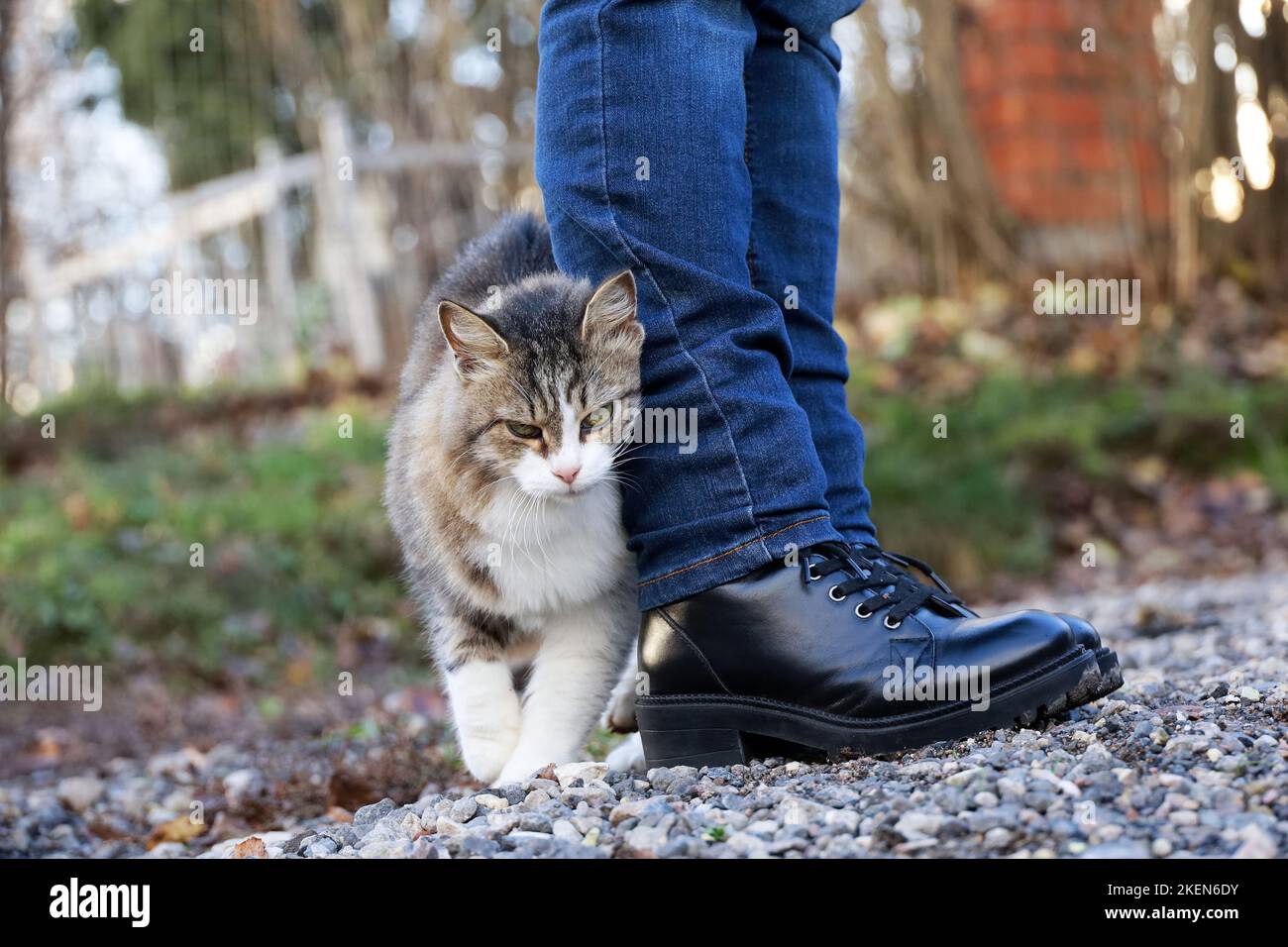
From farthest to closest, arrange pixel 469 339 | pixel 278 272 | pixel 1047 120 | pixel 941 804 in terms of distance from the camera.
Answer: pixel 278 272 → pixel 1047 120 → pixel 469 339 → pixel 941 804

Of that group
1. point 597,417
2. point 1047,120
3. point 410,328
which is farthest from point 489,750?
point 1047,120

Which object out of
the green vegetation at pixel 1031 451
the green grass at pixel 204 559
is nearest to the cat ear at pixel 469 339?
the green grass at pixel 204 559

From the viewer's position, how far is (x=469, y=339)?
2.19m

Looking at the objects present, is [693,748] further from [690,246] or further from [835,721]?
[690,246]

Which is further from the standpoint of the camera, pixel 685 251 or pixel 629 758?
pixel 629 758

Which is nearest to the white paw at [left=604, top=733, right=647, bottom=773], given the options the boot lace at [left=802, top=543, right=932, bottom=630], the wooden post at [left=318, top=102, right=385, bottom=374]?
the boot lace at [left=802, top=543, right=932, bottom=630]

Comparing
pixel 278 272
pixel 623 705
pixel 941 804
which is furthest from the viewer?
pixel 278 272

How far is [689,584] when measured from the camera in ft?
6.47

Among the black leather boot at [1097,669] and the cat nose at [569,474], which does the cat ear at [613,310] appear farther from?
the black leather boot at [1097,669]

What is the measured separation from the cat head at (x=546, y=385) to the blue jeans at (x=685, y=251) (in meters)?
0.08

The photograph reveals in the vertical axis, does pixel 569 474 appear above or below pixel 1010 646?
above

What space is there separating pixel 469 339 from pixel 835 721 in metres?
0.94

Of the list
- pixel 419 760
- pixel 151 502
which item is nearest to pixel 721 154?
pixel 419 760
